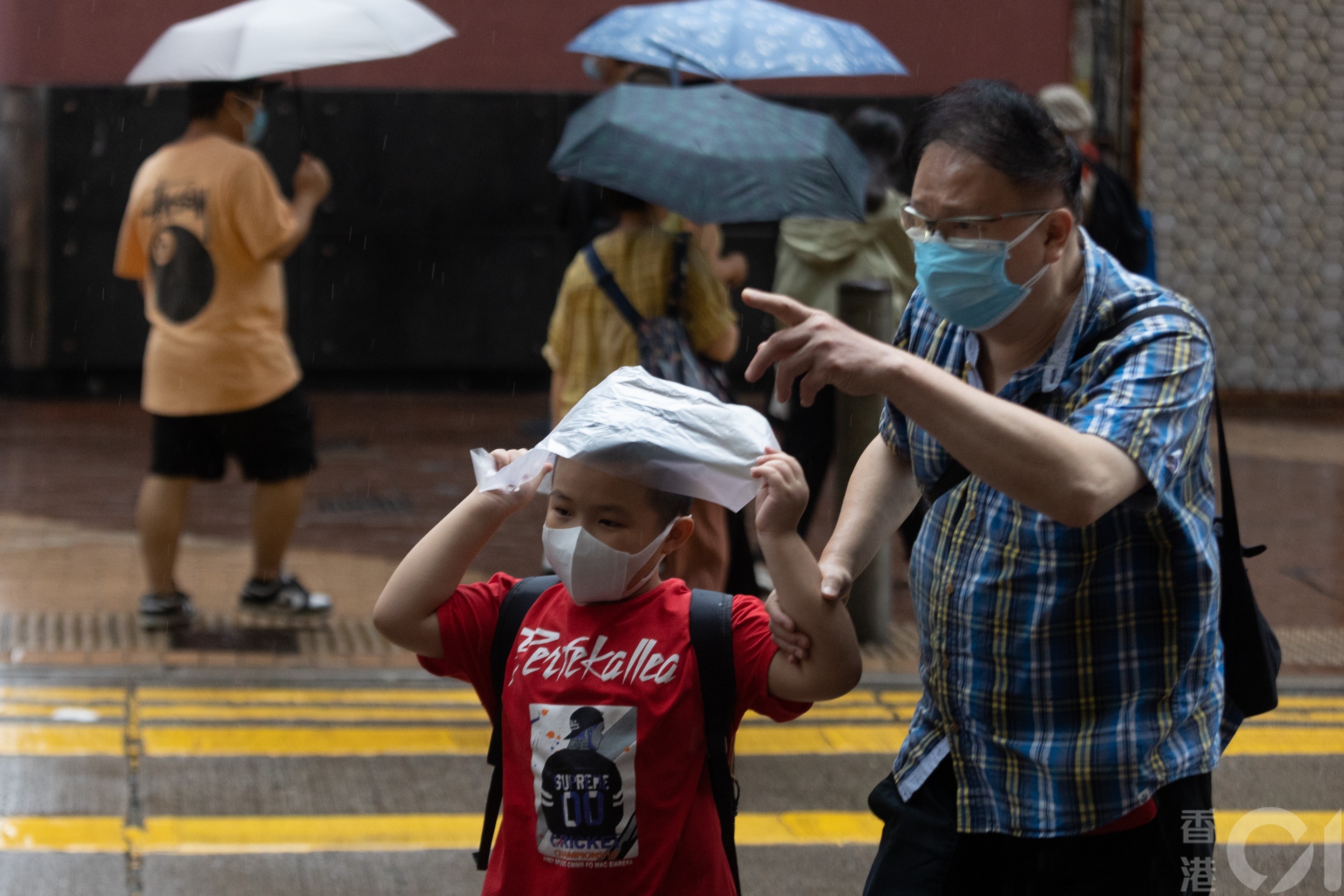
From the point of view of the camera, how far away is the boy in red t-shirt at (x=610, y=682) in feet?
7.80

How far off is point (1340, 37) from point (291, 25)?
9.80 m

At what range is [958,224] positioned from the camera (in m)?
2.30

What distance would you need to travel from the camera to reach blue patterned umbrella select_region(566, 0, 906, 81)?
18.4 feet

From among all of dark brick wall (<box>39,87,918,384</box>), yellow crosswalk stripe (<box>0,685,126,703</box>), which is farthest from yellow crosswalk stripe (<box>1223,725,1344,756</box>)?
dark brick wall (<box>39,87,918,384</box>)

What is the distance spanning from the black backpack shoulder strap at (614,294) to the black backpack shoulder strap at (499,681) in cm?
260

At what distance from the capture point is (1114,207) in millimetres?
7324

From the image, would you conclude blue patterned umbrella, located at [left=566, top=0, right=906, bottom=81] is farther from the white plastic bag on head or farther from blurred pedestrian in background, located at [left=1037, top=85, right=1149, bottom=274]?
the white plastic bag on head

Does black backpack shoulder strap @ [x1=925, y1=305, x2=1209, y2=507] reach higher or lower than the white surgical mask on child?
higher

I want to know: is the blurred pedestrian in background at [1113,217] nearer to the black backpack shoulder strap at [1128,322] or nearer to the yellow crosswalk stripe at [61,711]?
the yellow crosswalk stripe at [61,711]

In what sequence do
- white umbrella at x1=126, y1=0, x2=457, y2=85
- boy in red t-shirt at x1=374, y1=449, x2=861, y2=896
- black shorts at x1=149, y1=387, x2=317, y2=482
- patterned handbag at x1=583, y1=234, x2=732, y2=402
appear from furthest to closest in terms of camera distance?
black shorts at x1=149, y1=387, x2=317, y2=482
white umbrella at x1=126, y1=0, x2=457, y2=85
patterned handbag at x1=583, y1=234, x2=732, y2=402
boy in red t-shirt at x1=374, y1=449, x2=861, y2=896

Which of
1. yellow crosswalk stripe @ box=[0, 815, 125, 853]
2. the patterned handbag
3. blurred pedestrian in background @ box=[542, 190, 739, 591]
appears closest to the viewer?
yellow crosswalk stripe @ box=[0, 815, 125, 853]

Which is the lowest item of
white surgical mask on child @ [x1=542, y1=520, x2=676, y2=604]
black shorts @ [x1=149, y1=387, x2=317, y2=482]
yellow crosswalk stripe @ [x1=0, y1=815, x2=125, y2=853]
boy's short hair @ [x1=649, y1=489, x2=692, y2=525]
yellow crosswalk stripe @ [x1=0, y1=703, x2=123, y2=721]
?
yellow crosswalk stripe @ [x1=0, y1=703, x2=123, y2=721]

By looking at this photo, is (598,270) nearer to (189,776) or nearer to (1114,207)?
(189,776)

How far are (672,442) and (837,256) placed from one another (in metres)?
4.51
